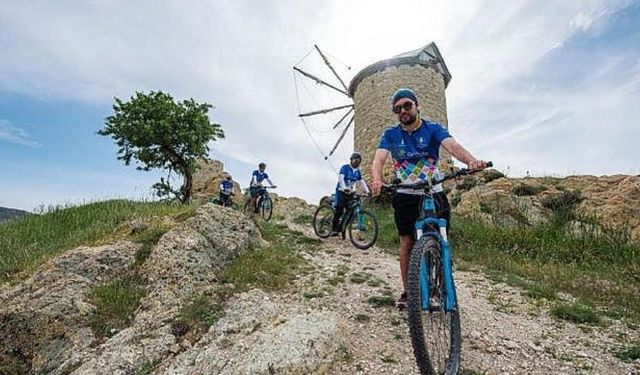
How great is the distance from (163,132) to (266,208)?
8.08 m

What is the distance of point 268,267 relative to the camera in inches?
288

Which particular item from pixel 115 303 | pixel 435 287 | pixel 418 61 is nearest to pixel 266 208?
pixel 115 303

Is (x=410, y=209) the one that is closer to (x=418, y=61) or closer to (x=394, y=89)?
(x=394, y=89)

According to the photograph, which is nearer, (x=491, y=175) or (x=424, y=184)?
(x=424, y=184)

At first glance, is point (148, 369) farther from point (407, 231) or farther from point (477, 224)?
point (477, 224)

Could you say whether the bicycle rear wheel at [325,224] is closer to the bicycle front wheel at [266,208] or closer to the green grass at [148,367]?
the bicycle front wheel at [266,208]

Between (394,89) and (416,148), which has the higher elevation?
(394,89)

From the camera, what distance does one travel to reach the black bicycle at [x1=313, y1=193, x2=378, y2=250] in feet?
33.5

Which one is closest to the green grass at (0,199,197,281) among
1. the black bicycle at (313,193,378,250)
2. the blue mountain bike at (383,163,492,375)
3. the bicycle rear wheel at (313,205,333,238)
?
the bicycle rear wheel at (313,205,333,238)

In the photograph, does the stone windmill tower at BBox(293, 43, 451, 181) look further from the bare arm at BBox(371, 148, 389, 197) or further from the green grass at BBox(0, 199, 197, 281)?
the bare arm at BBox(371, 148, 389, 197)

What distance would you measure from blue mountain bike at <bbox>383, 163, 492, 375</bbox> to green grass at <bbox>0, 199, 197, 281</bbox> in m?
6.68

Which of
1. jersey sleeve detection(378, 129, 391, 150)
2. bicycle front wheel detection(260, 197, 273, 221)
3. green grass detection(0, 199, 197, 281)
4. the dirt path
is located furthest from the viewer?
bicycle front wheel detection(260, 197, 273, 221)

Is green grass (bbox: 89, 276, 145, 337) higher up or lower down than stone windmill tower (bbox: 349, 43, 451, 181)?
lower down

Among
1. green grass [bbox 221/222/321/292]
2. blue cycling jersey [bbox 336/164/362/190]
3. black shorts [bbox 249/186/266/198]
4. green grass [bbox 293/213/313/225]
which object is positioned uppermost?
black shorts [bbox 249/186/266/198]
